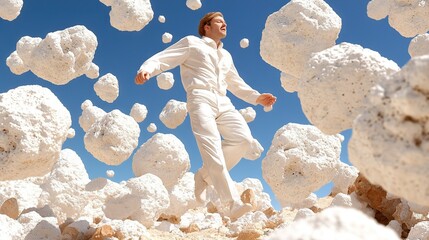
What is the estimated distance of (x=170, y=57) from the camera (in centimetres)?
496

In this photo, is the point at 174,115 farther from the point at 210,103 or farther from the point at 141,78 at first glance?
the point at 141,78

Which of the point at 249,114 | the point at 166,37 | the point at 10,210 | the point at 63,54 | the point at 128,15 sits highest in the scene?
the point at 249,114

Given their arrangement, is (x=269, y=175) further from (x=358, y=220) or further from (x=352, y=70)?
(x=358, y=220)

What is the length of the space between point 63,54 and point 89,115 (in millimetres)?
3149

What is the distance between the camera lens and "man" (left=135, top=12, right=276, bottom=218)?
4598 millimetres

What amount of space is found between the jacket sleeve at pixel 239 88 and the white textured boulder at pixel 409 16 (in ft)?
6.63

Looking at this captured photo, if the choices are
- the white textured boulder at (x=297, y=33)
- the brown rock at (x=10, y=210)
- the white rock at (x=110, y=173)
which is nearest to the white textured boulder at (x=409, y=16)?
the white textured boulder at (x=297, y=33)

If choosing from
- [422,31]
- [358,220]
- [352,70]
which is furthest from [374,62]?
[422,31]

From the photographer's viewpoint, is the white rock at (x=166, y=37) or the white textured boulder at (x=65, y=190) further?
the white rock at (x=166, y=37)

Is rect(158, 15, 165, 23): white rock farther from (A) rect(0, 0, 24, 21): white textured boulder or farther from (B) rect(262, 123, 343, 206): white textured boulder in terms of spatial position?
(B) rect(262, 123, 343, 206): white textured boulder

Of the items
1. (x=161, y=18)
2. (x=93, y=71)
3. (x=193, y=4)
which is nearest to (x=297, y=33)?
(x=193, y=4)

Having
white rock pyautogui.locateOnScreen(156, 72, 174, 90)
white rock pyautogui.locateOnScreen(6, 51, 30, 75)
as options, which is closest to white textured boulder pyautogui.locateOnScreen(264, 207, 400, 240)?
white rock pyautogui.locateOnScreen(156, 72, 174, 90)

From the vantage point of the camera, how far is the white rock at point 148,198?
19.4 ft

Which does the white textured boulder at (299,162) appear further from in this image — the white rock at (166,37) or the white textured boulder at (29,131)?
the white rock at (166,37)
